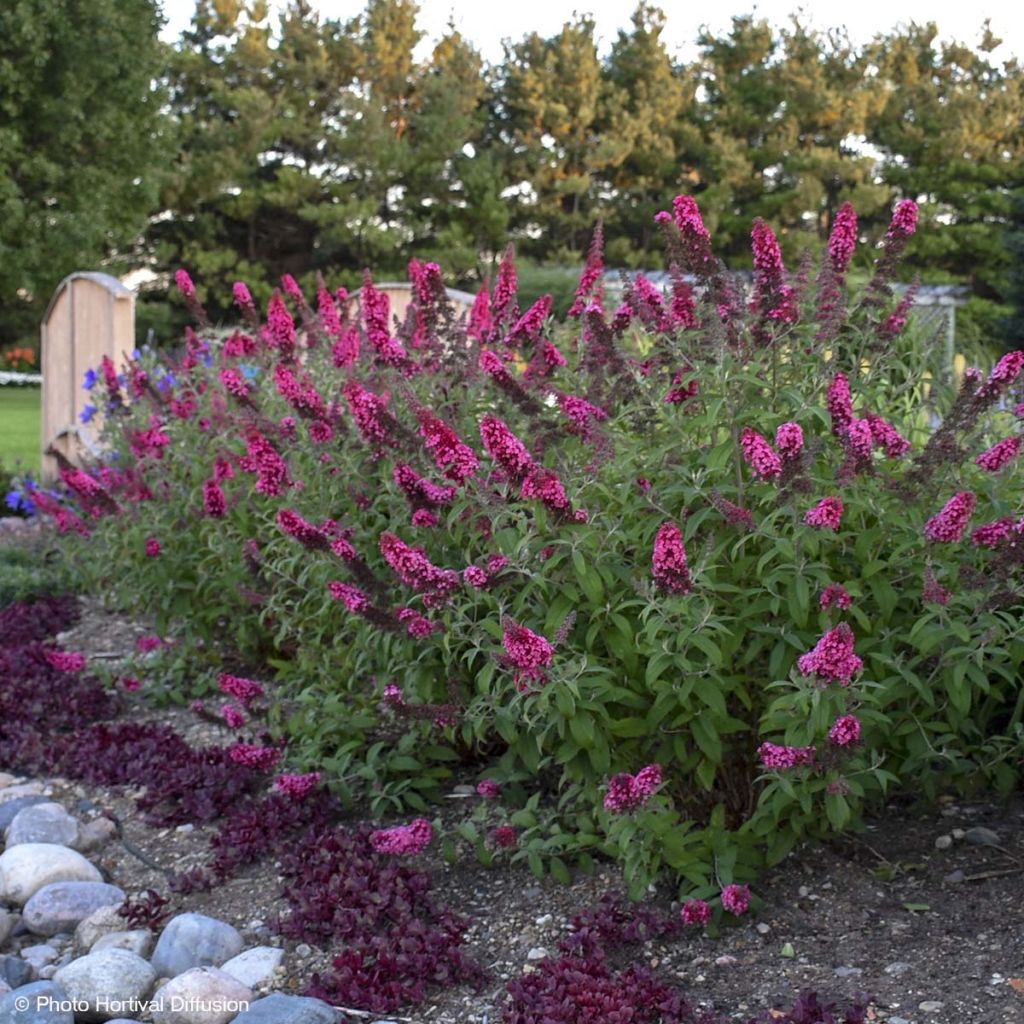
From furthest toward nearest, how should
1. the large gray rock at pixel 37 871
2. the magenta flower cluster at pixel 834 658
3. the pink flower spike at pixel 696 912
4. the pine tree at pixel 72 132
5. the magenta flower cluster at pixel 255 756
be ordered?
the pine tree at pixel 72 132 < the magenta flower cluster at pixel 255 756 < the large gray rock at pixel 37 871 < the pink flower spike at pixel 696 912 < the magenta flower cluster at pixel 834 658

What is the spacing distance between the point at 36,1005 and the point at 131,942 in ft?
1.29

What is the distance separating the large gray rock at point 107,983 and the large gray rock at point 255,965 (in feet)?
0.67

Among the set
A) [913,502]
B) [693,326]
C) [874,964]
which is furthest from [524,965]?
[693,326]

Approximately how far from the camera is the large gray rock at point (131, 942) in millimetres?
3379

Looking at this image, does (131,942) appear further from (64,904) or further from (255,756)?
(255,756)

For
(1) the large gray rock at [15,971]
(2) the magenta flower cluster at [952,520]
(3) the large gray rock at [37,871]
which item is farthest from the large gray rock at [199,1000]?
(2) the magenta flower cluster at [952,520]

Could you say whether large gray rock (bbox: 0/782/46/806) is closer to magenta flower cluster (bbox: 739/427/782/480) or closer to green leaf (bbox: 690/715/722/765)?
green leaf (bbox: 690/715/722/765)

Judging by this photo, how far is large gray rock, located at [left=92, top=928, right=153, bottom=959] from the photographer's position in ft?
11.1

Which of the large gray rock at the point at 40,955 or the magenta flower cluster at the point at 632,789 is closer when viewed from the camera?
the magenta flower cluster at the point at 632,789

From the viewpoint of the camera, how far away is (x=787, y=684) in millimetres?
2850

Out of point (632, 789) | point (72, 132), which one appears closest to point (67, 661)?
point (632, 789)

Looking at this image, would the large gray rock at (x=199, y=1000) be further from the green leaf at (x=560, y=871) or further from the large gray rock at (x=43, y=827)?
the large gray rock at (x=43, y=827)

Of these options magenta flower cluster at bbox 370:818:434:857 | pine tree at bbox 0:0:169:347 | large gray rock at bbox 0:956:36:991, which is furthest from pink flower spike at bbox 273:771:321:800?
pine tree at bbox 0:0:169:347

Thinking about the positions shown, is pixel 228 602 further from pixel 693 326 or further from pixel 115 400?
pixel 693 326
